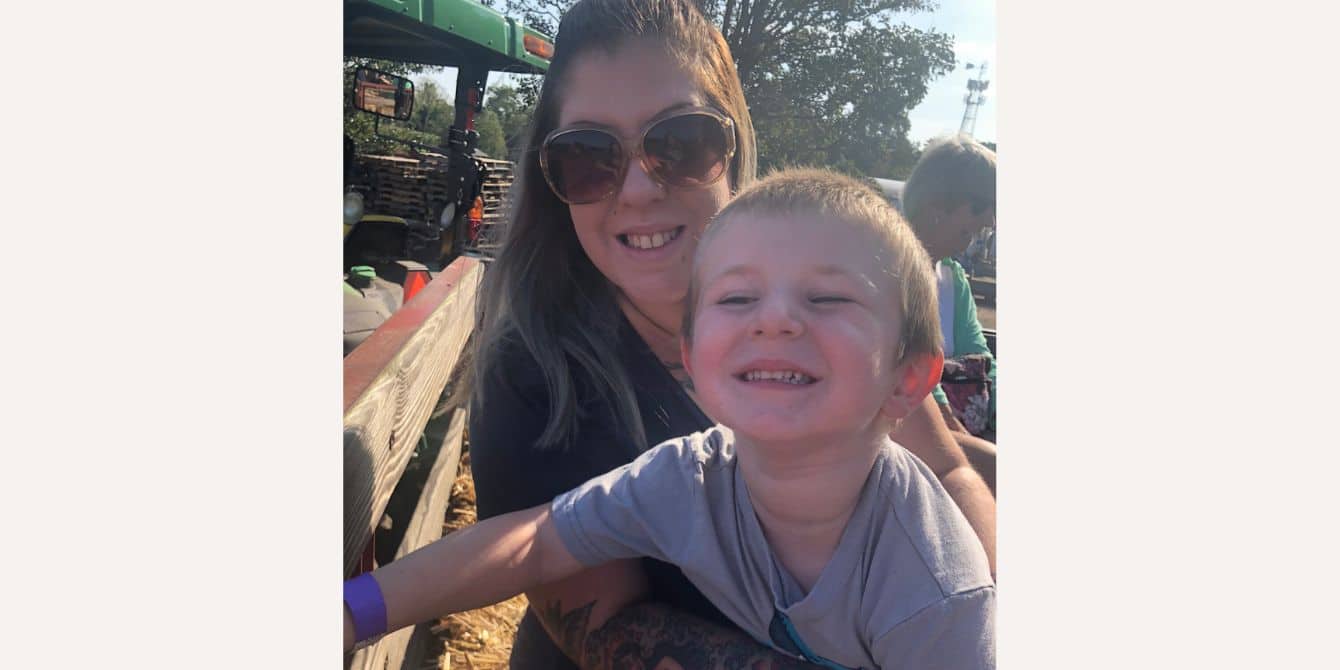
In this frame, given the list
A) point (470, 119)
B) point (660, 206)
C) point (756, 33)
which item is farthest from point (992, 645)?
point (470, 119)

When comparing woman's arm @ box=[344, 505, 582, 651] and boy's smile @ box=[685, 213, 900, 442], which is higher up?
boy's smile @ box=[685, 213, 900, 442]

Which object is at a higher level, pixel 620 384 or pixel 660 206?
pixel 660 206

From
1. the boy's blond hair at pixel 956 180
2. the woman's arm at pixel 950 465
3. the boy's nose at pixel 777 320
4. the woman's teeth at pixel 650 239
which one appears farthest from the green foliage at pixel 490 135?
the woman's arm at pixel 950 465

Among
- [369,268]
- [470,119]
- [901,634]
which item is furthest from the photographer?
[369,268]

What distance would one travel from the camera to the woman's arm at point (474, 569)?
1.21m

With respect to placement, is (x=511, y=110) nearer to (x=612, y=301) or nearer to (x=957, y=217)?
(x=612, y=301)

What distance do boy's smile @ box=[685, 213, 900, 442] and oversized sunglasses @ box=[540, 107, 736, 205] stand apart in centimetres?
10

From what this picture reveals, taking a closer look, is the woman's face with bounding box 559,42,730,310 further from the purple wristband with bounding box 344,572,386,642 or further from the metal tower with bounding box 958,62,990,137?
the purple wristband with bounding box 344,572,386,642

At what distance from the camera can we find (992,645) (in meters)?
1.18

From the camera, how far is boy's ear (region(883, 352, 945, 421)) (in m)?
1.19

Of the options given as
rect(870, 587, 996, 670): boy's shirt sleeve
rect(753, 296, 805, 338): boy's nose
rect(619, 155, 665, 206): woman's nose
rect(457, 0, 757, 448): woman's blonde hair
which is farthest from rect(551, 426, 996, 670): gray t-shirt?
rect(619, 155, 665, 206): woman's nose

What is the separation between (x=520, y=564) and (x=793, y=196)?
2.00 ft

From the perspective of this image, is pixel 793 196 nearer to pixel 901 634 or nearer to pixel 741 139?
pixel 741 139

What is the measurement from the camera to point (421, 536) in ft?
5.22
